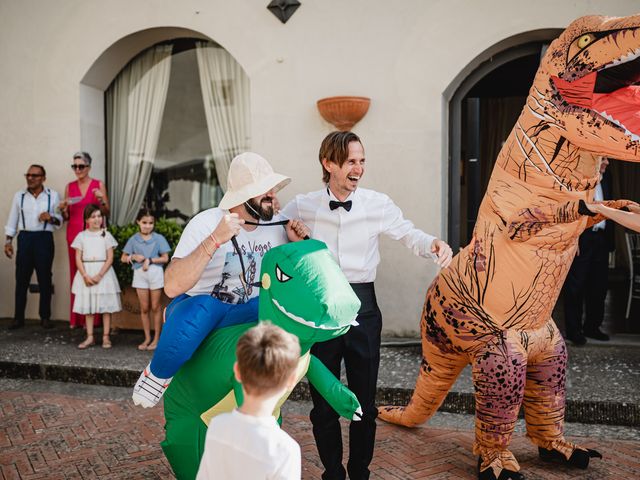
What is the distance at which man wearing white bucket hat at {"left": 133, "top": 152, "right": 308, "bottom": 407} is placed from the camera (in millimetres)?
2623

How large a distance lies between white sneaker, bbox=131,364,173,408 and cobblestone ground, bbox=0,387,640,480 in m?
1.27

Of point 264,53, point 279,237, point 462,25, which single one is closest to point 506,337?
point 279,237

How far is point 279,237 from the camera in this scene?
2982mm

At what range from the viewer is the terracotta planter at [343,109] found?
629cm

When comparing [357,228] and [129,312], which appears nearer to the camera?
[357,228]

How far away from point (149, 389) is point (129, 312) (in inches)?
178

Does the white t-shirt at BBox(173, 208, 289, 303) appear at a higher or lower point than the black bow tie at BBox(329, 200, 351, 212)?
lower

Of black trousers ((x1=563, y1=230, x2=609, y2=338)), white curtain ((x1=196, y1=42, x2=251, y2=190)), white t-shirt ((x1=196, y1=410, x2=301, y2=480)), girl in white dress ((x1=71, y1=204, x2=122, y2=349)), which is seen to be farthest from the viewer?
white curtain ((x1=196, y1=42, x2=251, y2=190))

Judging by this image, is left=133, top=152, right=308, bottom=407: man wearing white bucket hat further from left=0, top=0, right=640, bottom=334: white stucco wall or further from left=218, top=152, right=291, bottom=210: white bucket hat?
left=0, top=0, right=640, bottom=334: white stucco wall

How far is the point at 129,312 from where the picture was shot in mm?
6984

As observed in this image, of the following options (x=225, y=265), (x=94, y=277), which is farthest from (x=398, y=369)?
(x=94, y=277)

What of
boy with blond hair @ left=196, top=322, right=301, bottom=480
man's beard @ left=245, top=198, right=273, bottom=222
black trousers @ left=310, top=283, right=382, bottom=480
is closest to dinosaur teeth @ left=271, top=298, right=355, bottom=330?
boy with blond hair @ left=196, top=322, right=301, bottom=480

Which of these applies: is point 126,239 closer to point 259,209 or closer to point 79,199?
point 79,199

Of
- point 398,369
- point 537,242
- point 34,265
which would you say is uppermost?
point 537,242
